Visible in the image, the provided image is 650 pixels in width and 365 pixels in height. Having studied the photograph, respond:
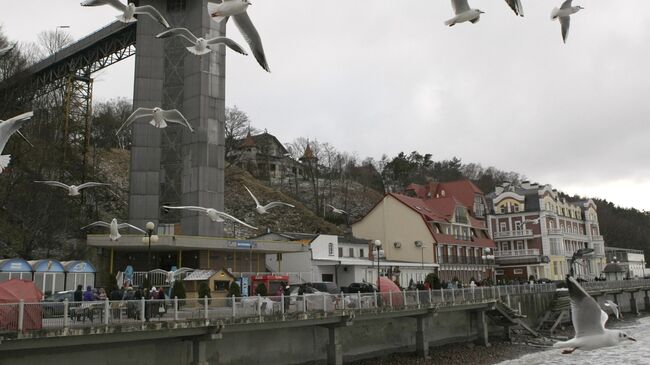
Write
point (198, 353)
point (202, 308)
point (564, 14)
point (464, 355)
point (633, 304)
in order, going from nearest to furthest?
point (564, 14) < point (202, 308) < point (198, 353) < point (464, 355) < point (633, 304)

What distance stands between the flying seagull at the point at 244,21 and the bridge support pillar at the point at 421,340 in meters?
26.3

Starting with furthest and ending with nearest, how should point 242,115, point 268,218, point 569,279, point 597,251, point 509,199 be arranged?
1. point 597,251
2. point 242,115
3. point 509,199
4. point 268,218
5. point 569,279

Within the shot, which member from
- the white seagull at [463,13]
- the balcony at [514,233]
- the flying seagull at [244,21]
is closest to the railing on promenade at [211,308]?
the flying seagull at [244,21]

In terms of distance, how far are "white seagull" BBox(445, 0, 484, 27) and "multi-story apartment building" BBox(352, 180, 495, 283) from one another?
5176cm

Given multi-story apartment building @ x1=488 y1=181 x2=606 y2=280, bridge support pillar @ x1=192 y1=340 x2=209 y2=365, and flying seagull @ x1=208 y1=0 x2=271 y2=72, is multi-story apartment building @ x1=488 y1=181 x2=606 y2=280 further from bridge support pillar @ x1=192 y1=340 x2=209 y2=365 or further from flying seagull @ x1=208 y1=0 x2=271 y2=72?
flying seagull @ x1=208 y1=0 x2=271 y2=72

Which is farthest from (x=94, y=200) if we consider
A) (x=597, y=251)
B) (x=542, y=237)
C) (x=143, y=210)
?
(x=597, y=251)

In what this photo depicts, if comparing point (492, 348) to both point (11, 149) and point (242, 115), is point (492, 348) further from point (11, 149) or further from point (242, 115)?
point (242, 115)

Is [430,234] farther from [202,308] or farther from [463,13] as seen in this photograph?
[463,13]

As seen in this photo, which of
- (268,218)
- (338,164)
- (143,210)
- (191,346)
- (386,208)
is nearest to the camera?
(191,346)

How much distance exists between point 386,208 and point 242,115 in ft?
124

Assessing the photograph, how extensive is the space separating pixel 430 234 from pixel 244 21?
2252 inches

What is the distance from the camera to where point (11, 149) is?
48094 mm

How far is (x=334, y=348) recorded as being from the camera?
2908 centimetres

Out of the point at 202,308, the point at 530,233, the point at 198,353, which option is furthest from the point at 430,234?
the point at 202,308
